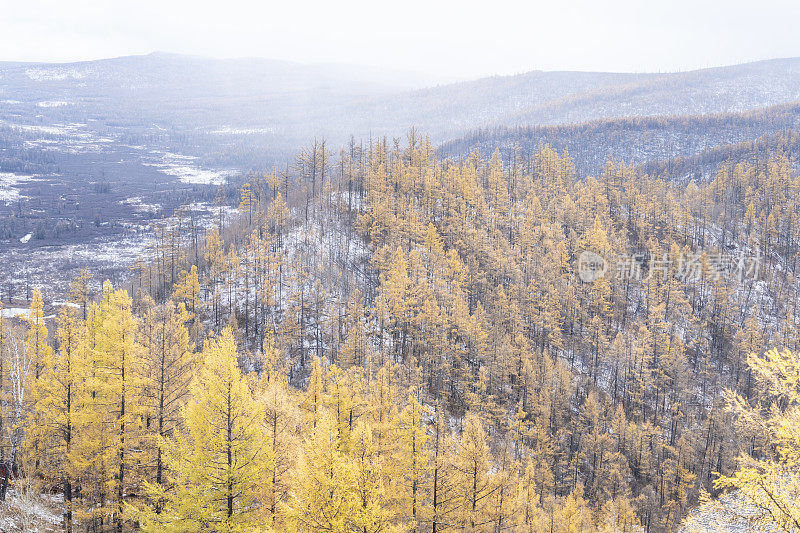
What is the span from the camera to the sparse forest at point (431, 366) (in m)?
18.2

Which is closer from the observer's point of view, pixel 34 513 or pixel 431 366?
pixel 34 513

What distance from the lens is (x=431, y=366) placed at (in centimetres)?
6481

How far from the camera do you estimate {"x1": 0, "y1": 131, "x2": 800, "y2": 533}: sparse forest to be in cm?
1820

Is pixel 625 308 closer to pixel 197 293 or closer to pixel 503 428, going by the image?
pixel 503 428

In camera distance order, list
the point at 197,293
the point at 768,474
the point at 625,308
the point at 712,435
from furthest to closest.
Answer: the point at 625,308
the point at 197,293
the point at 712,435
the point at 768,474

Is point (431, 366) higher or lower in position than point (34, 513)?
lower

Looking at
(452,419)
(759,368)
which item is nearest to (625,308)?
(452,419)

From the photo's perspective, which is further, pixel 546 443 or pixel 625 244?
pixel 625 244

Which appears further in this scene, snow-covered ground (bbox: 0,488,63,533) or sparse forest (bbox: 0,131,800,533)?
snow-covered ground (bbox: 0,488,63,533)

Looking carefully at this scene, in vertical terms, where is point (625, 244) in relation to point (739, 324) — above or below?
above

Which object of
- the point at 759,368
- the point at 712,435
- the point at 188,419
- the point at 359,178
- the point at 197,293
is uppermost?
the point at 359,178

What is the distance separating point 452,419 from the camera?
59969mm

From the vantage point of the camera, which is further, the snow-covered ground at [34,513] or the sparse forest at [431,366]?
the snow-covered ground at [34,513]

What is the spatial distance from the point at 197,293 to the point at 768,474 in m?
73.3
